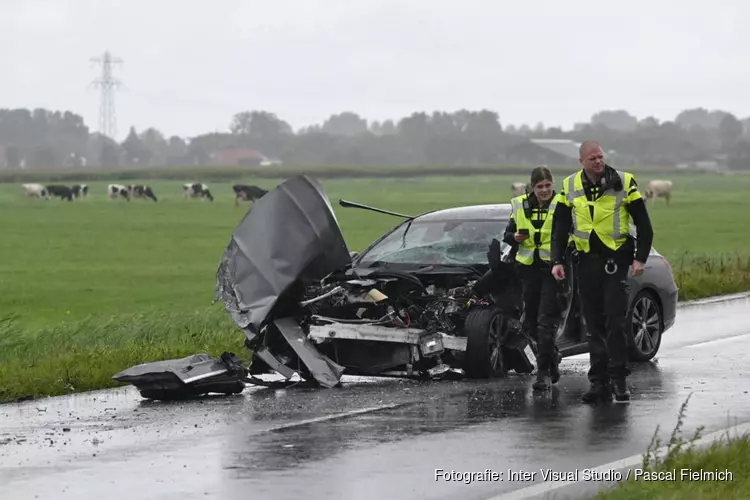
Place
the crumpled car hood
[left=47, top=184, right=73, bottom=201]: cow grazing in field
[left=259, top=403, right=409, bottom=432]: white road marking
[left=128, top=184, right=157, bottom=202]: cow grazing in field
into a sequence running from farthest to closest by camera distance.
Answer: [left=47, top=184, right=73, bottom=201]: cow grazing in field, [left=128, top=184, right=157, bottom=202]: cow grazing in field, the crumpled car hood, [left=259, top=403, right=409, bottom=432]: white road marking

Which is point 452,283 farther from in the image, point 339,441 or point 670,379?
point 339,441

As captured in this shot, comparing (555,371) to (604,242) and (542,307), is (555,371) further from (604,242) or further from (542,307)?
(604,242)

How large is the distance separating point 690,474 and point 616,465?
62cm

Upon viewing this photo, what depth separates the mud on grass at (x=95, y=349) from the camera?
12695 millimetres

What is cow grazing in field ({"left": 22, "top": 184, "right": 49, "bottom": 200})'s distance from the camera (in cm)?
9600

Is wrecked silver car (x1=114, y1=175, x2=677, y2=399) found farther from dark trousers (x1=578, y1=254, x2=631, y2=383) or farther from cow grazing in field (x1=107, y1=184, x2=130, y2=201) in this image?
cow grazing in field (x1=107, y1=184, x2=130, y2=201)

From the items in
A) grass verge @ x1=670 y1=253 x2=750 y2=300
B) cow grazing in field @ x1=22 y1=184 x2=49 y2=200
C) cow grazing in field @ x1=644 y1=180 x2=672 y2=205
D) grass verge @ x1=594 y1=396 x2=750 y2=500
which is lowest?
cow grazing in field @ x1=22 y1=184 x2=49 y2=200

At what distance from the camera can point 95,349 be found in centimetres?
1466

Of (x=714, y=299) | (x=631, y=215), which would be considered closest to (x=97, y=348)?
(x=631, y=215)

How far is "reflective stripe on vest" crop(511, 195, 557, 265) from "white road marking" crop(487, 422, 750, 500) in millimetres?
2546

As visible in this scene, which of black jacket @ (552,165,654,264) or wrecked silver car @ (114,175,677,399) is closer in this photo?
black jacket @ (552,165,654,264)

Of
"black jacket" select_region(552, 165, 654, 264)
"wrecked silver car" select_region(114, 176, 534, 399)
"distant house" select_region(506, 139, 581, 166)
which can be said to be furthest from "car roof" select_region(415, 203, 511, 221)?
"distant house" select_region(506, 139, 581, 166)

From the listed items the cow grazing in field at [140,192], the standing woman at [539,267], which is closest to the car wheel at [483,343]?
the standing woman at [539,267]

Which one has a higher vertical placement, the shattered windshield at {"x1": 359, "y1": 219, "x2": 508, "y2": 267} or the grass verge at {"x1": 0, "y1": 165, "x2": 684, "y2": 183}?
the shattered windshield at {"x1": 359, "y1": 219, "x2": 508, "y2": 267}
